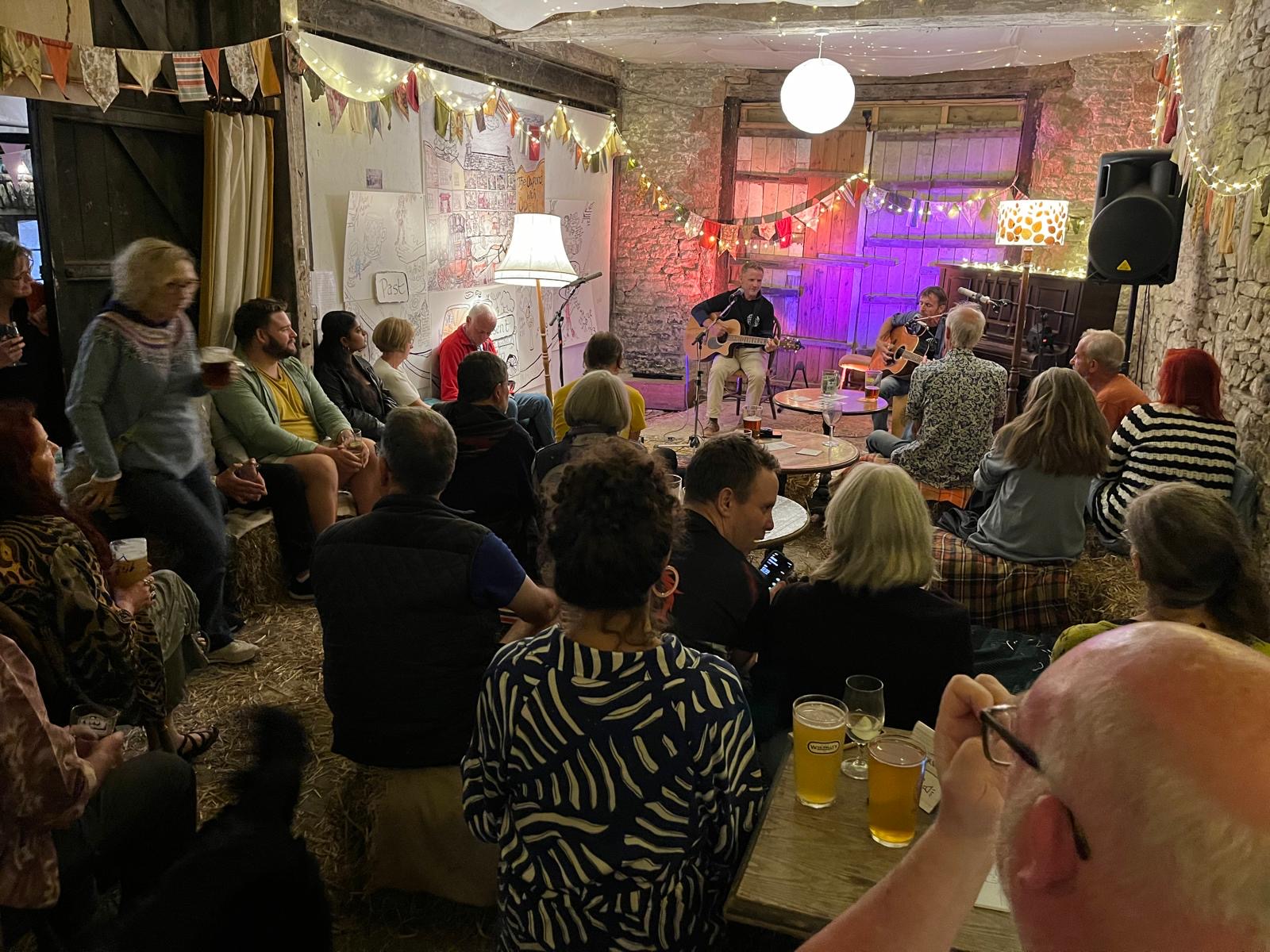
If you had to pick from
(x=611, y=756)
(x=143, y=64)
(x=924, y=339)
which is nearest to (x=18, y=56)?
(x=143, y=64)

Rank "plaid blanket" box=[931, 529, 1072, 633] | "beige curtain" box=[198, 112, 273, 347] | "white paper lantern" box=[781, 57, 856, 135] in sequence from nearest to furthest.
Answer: "plaid blanket" box=[931, 529, 1072, 633]
"beige curtain" box=[198, 112, 273, 347]
"white paper lantern" box=[781, 57, 856, 135]

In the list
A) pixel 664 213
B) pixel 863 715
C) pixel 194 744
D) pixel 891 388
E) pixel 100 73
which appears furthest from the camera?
pixel 664 213

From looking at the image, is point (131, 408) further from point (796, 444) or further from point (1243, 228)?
point (1243, 228)

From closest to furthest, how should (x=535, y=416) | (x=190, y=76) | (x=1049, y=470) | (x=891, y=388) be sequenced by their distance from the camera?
(x=1049, y=470), (x=190, y=76), (x=535, y=416), (x=891, y=388)

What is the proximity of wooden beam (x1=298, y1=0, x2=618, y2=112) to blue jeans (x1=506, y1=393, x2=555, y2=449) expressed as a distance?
7.39ft

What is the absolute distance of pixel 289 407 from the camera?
4.18m

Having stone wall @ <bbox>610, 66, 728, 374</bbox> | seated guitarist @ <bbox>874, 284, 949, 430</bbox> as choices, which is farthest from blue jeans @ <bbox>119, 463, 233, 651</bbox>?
stone wall @ <bbox>610, 66, 728, 374</bbox>

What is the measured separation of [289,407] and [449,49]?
3086mm

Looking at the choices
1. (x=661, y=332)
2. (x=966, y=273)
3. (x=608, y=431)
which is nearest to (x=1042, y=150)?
(x=966, y=273)

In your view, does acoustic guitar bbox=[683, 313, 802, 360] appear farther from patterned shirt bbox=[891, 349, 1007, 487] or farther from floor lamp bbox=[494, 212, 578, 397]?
patterned shirt bbox=[891, 349, 1007, 487]

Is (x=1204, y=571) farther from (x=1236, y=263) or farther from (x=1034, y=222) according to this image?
(x=1034, y=222)

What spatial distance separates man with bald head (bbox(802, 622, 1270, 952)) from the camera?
54 cm

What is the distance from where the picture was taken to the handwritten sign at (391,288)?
550cm

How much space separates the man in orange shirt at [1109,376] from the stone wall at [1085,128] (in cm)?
331
